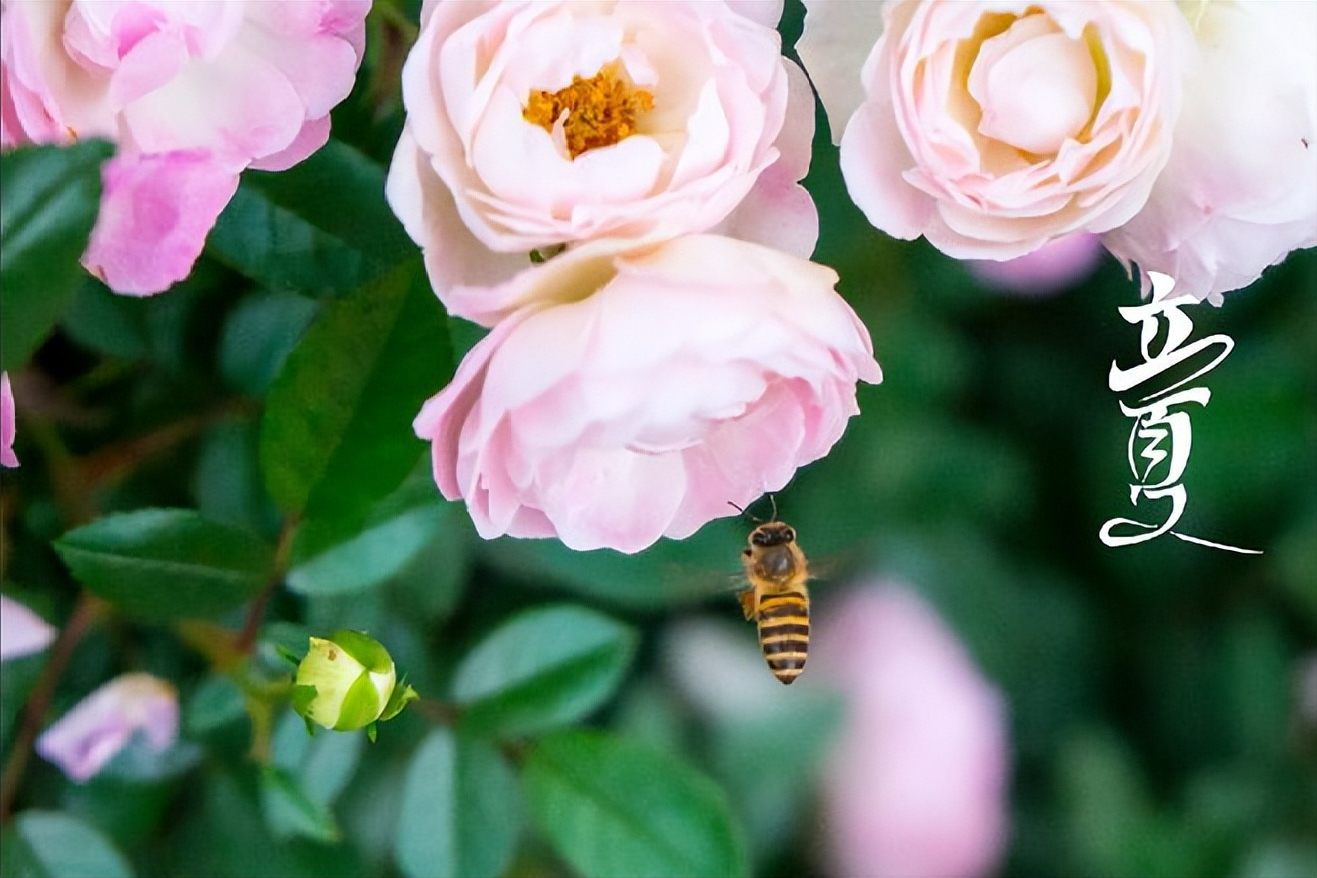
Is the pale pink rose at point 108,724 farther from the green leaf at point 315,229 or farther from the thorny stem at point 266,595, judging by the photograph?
the green leaf at point 315,229

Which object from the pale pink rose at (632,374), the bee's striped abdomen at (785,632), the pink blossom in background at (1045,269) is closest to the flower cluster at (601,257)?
the pale pink rose at (632,374)

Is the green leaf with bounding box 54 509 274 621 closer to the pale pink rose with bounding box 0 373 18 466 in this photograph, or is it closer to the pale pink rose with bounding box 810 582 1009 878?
the pale pink rose with bounding box 0 373 18 466

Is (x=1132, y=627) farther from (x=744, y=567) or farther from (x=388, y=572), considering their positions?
(x=388, y=572)

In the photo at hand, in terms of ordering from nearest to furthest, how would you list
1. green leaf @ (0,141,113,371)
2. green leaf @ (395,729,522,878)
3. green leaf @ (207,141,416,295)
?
1. green leaf @ (0,141,113,371)
2. green leaf @ (207,141,416,295)
3. green leaf @ (395,729,522,878)

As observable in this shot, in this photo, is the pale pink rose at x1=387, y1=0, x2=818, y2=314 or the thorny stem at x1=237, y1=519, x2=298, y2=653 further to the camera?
the thorny stem at x1=237, y1=519, x2=298, y2=653

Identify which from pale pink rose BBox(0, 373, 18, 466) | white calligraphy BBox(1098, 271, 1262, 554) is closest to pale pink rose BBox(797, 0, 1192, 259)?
white calligraphy BBox(1098, 271, 1262, 554)

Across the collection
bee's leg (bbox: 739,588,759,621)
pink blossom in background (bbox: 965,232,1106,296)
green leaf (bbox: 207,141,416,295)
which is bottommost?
bee's leg (bbox: 739,588,759,621)

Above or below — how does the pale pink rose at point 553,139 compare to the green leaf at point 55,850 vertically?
above
